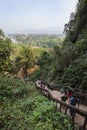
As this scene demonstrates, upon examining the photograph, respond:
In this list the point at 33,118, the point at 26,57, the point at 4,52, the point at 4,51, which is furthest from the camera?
the point at 26,57

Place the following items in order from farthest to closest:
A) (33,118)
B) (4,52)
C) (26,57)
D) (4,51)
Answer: (26,57) → (4,52) → (4,51) → (33,118)

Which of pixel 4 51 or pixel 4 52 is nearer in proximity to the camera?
pixel 4 51

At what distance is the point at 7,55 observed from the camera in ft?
123

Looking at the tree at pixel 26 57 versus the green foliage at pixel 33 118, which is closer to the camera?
the green foliage at pixel 33 118

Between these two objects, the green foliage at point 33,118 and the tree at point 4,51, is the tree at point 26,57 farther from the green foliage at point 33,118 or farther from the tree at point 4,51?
the green foliage at point 33,118

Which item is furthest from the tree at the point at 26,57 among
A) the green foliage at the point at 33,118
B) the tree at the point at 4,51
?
the green foliage at the point at 33,118

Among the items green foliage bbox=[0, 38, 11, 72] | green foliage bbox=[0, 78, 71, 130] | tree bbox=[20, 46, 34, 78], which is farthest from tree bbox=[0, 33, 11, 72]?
tree bbox=[20, 46, 34, 78]

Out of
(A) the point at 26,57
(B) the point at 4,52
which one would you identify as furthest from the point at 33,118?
(A) the point at 26,57

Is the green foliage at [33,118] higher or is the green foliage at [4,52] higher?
the green foliage at [4,52]

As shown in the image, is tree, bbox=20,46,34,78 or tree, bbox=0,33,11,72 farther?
tree, bbox=20,46,34,78

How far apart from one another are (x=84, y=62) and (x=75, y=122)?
379 inches

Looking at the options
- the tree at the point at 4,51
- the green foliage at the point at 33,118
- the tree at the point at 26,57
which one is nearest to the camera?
the green foliage at the point at 33,118

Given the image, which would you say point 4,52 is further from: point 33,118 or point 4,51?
point 33,118

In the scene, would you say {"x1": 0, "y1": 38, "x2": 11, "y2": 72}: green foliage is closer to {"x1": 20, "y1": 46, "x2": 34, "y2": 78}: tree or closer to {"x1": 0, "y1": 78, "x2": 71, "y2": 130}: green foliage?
{"x1": 0, "y1": 78, "x2": 71, "y2": 130}: green foliage
